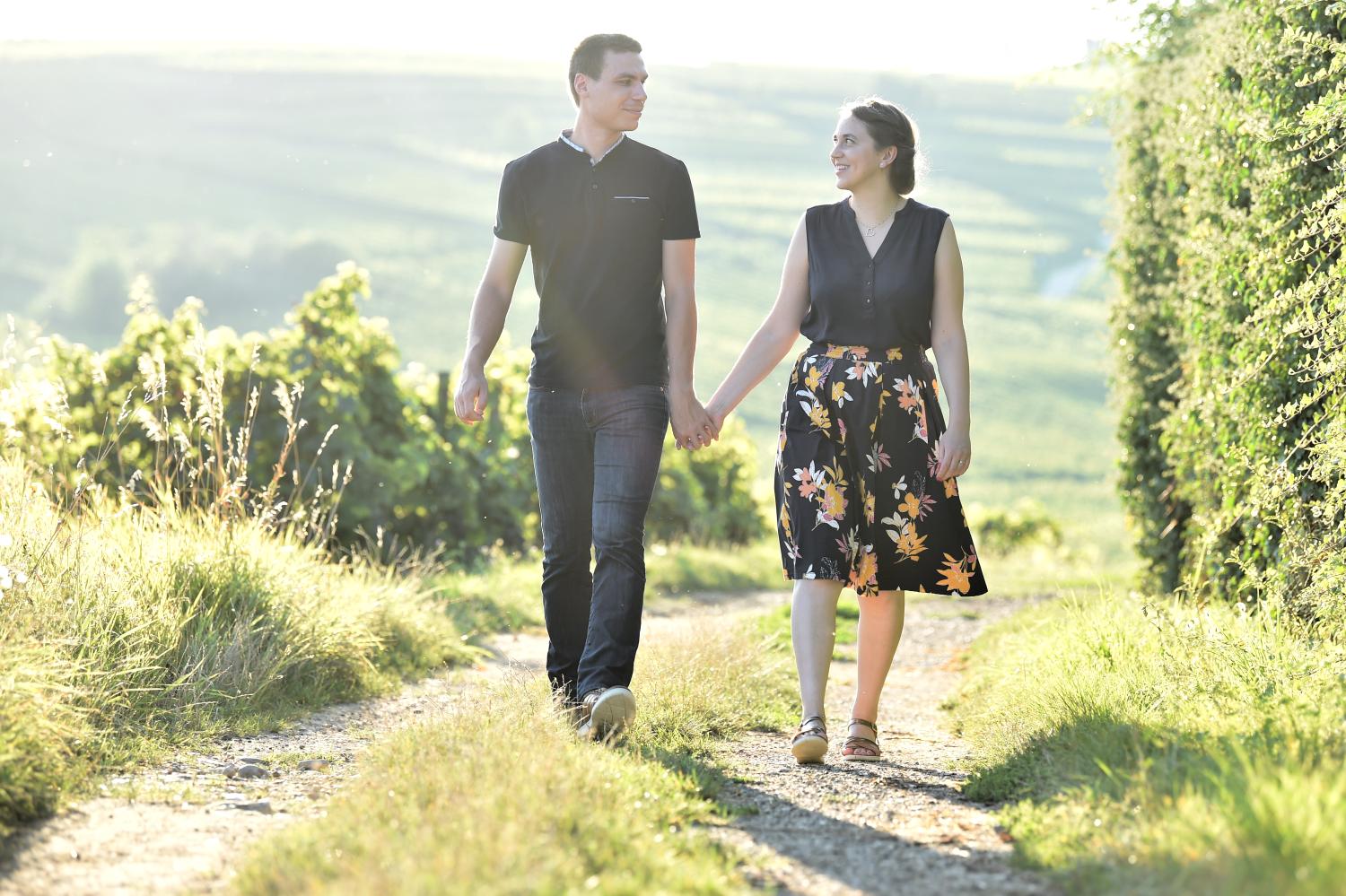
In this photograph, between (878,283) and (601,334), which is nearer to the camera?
(601,334)

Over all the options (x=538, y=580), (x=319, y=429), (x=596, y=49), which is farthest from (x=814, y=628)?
(x=319, y=429)

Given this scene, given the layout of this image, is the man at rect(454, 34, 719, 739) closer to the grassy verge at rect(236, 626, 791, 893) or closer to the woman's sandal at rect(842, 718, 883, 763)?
the grassy verge at rect(236, 626, 791, 893)

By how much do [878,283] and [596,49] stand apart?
1.22 metres

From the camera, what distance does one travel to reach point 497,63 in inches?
3386

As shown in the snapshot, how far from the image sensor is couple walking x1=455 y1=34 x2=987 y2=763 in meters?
4.27

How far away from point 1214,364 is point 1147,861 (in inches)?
146

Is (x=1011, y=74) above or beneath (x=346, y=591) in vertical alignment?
above

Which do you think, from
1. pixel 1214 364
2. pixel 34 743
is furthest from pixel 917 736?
pixel 34 743

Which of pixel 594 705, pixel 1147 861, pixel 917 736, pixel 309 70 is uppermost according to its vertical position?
pixel 309 70

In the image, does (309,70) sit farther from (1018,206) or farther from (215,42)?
(1018,206)

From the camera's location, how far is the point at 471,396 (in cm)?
434

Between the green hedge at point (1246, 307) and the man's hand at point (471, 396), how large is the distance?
275 centimetres

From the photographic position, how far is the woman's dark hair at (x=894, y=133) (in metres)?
4.47

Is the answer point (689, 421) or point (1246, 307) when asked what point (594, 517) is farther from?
point (1246, 307)
